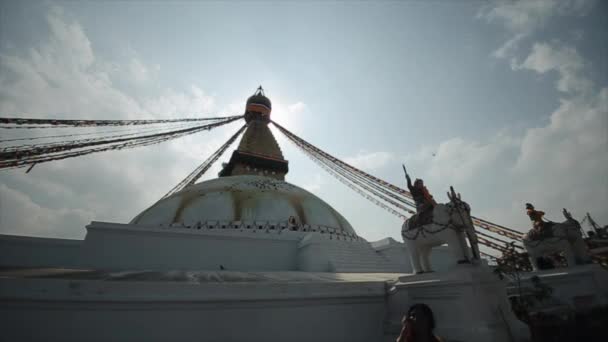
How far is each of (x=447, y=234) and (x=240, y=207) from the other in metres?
7.96

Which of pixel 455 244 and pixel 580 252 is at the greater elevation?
pixel 455 244

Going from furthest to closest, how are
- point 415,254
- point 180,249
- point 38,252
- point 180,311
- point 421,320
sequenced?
point 180,249 < point 38,252 < point 415,254 < point 180,311 < point 421,320

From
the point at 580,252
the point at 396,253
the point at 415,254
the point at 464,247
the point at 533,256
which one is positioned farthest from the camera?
the point at 396,253

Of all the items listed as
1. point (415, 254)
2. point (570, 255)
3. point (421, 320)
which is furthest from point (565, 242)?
point (421, 320)

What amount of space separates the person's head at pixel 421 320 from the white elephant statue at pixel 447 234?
5.84ft

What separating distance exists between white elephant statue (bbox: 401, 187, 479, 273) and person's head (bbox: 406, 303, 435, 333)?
70.1 inches

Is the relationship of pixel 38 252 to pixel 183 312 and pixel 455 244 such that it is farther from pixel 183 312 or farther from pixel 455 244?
pixel 455 244

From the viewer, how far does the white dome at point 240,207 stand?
383 inches

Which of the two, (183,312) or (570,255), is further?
(570,255)

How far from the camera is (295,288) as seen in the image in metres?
3.20

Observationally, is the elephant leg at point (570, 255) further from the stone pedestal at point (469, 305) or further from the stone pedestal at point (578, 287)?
the stone pedestal at point (469, 305)

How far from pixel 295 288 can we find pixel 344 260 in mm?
5110

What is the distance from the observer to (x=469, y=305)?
295 cm

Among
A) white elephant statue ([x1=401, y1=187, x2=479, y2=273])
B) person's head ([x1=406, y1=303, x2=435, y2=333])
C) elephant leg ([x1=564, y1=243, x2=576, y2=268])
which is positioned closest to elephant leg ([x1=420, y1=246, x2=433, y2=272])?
white elephant statue ([x1=401, y1=187, x2=479, y2=273])
